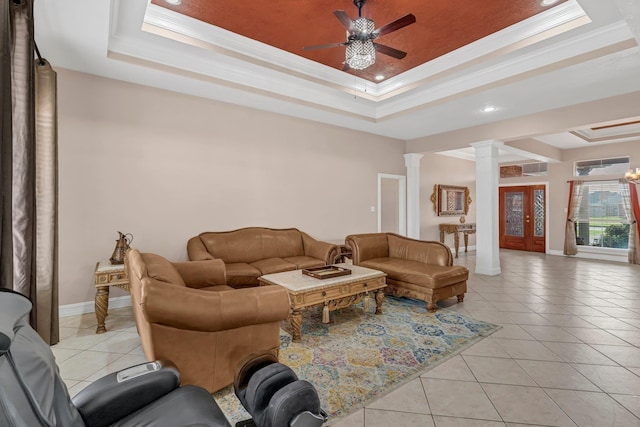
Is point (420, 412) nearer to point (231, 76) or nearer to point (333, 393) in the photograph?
point (333, 393)

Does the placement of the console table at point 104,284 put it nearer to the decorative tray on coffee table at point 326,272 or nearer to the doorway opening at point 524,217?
the decorative tray on coffee table at point 326,272

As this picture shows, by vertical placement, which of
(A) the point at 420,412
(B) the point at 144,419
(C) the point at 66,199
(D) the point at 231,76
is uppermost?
(D) the point at 231,76

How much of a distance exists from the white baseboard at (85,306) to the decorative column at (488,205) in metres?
5.80

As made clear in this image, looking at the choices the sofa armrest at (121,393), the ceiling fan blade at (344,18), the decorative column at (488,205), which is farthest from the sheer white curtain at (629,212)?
the sofa armrest at (121,393)

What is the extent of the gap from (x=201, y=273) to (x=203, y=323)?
56.8 inches

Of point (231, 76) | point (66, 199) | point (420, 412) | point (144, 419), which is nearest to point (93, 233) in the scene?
point (66, 199)

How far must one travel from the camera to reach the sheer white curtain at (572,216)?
8.01 m

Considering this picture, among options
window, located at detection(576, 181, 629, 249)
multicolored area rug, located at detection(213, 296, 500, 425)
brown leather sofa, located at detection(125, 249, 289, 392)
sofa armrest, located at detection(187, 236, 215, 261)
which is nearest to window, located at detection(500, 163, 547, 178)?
window, located at detection(576, 181, 629, 249)

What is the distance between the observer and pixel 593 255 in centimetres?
779

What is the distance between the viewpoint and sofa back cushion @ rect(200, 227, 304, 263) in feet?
14.1

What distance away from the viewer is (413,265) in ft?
13.9

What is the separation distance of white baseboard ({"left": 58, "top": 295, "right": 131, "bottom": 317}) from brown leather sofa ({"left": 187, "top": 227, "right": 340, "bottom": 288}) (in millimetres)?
953

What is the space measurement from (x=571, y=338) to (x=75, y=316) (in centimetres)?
525

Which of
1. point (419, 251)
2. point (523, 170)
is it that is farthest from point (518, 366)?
point (523, 170)
